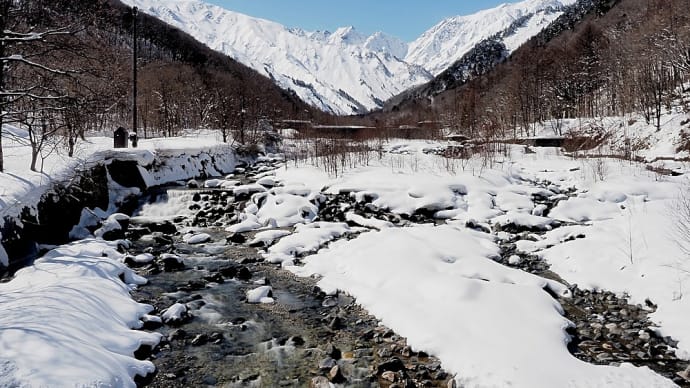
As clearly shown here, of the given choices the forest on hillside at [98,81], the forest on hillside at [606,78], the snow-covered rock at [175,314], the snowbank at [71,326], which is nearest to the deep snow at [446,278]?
the snowbank at [71,326]

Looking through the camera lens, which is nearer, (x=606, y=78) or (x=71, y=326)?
(x=71, y=326)

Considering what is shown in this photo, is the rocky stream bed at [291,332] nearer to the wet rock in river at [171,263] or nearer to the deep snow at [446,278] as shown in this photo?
the wet rock in river at [171,263]

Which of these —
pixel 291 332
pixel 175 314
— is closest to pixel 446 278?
pixel 291 332

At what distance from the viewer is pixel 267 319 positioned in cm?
763

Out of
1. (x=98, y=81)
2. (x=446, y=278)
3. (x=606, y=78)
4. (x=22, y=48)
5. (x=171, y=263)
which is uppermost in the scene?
(x=606, y=78)

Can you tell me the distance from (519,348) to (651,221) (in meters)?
7.08

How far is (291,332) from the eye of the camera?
23.3 feet

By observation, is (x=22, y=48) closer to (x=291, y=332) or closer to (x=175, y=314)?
(x=175, y=314)

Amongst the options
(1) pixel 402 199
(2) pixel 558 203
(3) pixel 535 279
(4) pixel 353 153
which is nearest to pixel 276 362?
(3) pixel 535 279

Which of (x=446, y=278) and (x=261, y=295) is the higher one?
(x=446, y=278)

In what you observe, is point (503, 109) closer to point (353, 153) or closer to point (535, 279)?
point (353, 153)

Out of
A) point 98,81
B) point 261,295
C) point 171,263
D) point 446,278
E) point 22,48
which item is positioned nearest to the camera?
point 446,278

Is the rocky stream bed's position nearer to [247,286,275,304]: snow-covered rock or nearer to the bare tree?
[247,286,275,304]: snow-covered rock

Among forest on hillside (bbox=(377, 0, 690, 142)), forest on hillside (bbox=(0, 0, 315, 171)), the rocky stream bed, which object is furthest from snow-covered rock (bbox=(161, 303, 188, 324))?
forest on hillside (bbox=(377, 0, 690, 142))
